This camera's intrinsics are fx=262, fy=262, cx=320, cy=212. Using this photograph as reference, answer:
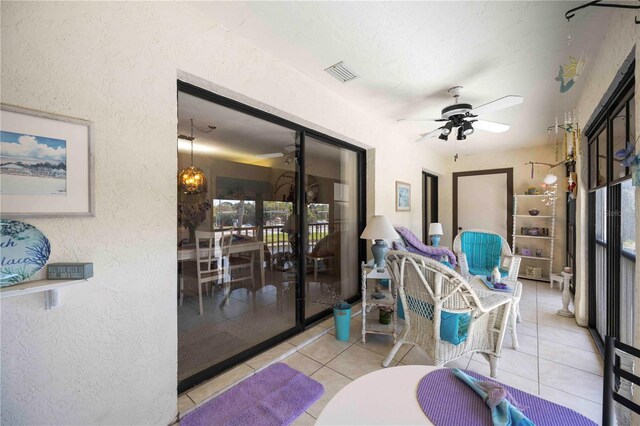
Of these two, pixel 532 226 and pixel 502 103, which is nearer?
pixel 502 103

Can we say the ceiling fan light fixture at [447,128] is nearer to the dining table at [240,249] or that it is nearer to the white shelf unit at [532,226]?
the dining table at [240,249]

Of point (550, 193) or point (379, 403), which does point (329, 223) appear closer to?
point (379, 403)

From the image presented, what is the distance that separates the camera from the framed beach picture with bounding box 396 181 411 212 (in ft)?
13.2

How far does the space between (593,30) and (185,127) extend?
294 centimetres

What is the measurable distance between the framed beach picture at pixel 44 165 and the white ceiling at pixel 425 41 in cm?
108

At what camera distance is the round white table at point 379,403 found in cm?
73

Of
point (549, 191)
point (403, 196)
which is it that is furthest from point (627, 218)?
point (549, 191)

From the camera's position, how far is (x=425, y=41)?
6.38 ft

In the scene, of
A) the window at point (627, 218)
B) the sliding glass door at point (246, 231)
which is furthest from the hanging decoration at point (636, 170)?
the sliding glass door at point (246, 231)

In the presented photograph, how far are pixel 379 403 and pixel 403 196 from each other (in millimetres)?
3672

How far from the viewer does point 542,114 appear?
336 centimetres

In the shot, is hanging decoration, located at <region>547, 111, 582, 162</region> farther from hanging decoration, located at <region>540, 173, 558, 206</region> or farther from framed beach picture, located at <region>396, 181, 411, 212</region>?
framed beach picture, located at <region>396, 181, 411, 212</region>

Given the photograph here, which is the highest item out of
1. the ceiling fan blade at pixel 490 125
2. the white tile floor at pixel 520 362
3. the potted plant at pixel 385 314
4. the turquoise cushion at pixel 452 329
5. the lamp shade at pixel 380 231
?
the ceiling fan blade at pixel 490 125

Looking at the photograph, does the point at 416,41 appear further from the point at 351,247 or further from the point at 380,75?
the point at 351,247
